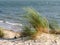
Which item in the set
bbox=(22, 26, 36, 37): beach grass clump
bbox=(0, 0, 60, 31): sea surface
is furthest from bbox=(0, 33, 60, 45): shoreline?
bbox=(0, 0, 60, 31): sea surface

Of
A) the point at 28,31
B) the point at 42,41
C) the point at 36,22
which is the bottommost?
the point at 42,41

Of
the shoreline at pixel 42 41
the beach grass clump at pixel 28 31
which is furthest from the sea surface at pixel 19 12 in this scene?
the shoreline at pixel 42 41

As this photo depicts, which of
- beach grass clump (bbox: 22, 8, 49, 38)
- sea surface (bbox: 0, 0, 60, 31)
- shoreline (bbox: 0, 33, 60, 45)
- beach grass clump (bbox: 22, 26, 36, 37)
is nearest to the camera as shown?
shoreline (bbox: 0, 33, 60, 45)

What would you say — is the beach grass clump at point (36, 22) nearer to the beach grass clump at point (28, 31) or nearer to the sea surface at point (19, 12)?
the beach grass clump at point (28, 31)

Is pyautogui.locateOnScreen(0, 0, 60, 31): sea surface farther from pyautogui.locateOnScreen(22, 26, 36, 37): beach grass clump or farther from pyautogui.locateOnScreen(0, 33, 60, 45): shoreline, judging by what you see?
pyautogui.locateOnScreen(0, 33, 60, 45): shoreline

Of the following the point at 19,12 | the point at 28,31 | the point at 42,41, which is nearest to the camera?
the point at 42,41

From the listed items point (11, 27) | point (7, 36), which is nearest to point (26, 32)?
point (7, 36)

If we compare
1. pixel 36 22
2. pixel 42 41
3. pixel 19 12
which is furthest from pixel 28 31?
pixel 19 12

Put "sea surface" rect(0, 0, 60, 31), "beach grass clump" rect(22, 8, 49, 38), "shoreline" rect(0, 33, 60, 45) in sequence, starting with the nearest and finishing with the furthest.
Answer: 1. "shoreline" rect(0, 33, 60, 45)
2. "beach grass clump" rect(22, 8, 49, 38)
3. "sea surface" rect(0, 0, 60, 31)

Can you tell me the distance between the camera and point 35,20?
8461 millimetres

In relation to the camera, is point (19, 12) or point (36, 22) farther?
point (19, 12)

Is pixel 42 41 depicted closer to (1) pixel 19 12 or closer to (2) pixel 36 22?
(2) pixel 36 22

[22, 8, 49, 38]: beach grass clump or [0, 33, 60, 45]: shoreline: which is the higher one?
[22, 8, 49, 38]: beach grass clump

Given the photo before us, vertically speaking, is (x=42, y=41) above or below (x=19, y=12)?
below
